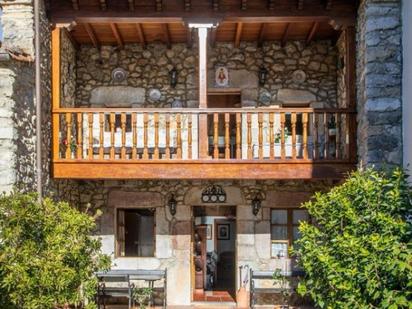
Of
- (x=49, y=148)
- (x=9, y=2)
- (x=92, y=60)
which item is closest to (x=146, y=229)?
(x=49, y=148)

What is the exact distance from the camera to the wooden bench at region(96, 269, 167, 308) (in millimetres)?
8672

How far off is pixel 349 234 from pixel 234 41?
5.33 metres

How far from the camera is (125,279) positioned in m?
8.95

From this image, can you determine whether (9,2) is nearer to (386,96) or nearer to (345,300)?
(386,96)

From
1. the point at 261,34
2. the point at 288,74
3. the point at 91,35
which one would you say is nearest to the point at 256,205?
the point at 288,74

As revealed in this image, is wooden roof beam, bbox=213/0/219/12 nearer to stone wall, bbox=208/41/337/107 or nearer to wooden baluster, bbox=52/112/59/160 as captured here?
stone wall, bbox=208/41/337/107

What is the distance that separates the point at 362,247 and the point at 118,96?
6017mm

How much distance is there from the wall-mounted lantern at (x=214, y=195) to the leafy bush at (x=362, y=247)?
12.5 ft

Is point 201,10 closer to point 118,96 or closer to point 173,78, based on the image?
point 173,78

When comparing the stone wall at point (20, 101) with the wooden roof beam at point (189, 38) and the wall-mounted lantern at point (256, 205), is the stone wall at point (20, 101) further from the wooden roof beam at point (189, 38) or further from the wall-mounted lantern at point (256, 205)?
the wall-mounted lantern at point (256, 205)

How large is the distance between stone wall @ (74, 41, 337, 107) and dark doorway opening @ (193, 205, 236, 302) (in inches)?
84.7

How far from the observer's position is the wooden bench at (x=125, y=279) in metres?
8.67

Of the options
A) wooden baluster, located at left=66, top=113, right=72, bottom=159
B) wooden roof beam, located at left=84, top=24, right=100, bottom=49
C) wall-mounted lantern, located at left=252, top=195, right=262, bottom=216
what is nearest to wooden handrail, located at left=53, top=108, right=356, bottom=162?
wooden baluster, located at left=66, top=113, right=72, bottom=159

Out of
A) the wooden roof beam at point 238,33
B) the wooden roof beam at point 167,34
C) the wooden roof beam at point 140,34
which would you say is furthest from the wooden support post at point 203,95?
the wooden roof beam at point 140,34
